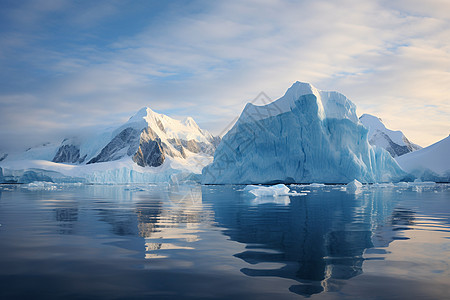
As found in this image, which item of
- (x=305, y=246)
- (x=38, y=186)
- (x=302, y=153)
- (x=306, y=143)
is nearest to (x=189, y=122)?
(x=38, y=186)

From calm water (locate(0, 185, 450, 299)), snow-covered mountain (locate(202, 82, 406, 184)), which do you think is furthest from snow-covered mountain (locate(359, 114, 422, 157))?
calm water (locate(0, 185, 450, 299))

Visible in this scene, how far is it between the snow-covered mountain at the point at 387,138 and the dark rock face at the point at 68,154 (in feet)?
295

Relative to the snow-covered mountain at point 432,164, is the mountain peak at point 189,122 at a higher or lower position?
higher

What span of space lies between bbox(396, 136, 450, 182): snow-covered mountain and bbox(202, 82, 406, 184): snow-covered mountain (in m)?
10.7

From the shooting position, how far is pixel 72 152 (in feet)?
370

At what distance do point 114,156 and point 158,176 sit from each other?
93.2ft

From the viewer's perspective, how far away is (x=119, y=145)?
105062mm

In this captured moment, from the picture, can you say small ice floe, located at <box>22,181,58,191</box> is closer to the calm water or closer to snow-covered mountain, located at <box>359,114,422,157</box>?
the calm water

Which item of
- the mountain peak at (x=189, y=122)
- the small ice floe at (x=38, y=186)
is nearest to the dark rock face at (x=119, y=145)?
the mountain peak at (x=189, y=122)

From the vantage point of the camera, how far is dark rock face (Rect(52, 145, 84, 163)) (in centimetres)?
11044

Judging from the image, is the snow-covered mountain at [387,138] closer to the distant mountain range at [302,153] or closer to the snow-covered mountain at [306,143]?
the distant mountain range at [302,153]

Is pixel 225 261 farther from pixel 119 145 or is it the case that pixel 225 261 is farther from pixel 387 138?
pixel 387 138

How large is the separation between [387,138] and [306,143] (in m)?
87.6

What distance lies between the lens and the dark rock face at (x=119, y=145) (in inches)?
4040
